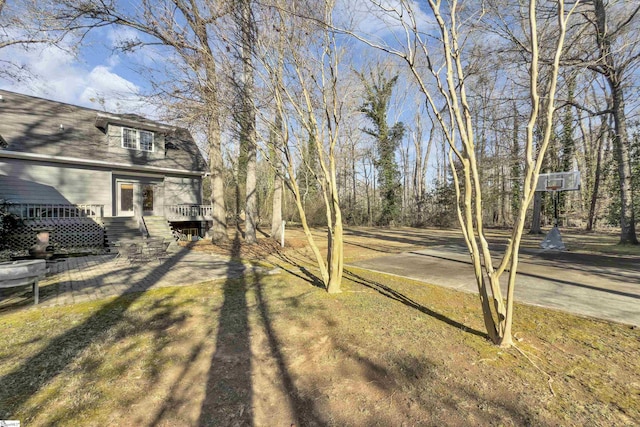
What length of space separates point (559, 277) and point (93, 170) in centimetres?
1708

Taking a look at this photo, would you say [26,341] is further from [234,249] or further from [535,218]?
[535,218]

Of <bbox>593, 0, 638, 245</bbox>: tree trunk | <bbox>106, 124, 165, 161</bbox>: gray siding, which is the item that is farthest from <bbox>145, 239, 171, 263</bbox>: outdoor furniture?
<bbox>593, 0, 638, 245</bbox>: tree trunk

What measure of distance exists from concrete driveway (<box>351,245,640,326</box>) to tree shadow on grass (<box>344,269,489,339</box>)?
1106 mm

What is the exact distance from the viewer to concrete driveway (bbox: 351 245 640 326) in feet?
14.7

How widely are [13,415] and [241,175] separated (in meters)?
24.7

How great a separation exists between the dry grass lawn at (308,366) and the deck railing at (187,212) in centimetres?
1073

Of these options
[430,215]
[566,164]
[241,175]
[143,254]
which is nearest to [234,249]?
[143,254]

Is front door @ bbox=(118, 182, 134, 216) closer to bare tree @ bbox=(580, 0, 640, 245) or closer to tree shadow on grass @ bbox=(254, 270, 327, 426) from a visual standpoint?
tree shadow on grass @ bbox=(254, 270, 327, 426)

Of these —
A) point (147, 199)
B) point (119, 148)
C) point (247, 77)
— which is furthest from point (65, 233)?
point (247, 77)

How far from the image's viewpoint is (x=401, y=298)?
15.9 ft

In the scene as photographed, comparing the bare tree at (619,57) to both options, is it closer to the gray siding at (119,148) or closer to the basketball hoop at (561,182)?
the basketball hoop at (561,182)

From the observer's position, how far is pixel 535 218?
54.6 ft

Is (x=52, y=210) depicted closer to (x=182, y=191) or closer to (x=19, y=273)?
(x=182, y=191)

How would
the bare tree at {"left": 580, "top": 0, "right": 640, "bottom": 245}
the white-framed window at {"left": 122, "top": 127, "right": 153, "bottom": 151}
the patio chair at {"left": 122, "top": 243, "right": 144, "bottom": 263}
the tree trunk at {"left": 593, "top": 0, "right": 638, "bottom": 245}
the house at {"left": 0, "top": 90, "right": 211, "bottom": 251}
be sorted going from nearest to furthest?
the patio chair at {"left": 122, "top": 243, "right": 144, "bottom": 263} → the bare tree at {"left": 580, "top": 0, "right": 640, "bottom": 245} → the tree trunk at {"left": 593, "top": 0, "right": 638, "bottom": 245} → the house at {"left": 0, "top": 90, "right": 211, "bottom": 251} → the white-framed window at {"left": 122, "top": 127, "right": 153, "bottom": 151}
